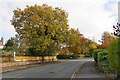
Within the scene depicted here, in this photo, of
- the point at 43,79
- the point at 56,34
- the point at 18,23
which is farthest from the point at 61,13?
the point at 43,79

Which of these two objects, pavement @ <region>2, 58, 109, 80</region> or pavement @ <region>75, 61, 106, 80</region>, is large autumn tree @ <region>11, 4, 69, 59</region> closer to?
pavement @ <region>2, 58, 109, 80</region>

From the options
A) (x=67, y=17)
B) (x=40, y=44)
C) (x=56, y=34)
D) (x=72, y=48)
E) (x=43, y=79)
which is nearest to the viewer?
(x=43, y=79)

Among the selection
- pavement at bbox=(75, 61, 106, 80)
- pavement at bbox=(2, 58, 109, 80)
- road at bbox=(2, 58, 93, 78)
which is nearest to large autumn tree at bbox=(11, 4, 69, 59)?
road at bbox=(2, 58, 93, 78)

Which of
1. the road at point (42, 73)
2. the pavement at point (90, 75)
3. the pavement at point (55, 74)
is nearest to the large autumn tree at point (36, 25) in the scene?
the road at point (42, 73)

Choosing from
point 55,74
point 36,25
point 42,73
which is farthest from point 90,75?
point 36,25

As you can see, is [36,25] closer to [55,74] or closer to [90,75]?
[55,74]

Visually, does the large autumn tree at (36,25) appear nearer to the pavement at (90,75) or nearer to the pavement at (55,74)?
the pavement at (55,74)

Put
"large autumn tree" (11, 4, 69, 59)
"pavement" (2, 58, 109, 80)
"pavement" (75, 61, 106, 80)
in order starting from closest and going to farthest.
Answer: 1. "pavement" (75, 61, 106, 80)
2. "pavement" (2, 58, 109, 80)
3. "large autumn tree" (11, 4, 69, 59)

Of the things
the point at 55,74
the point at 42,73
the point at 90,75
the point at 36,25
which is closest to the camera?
the point at 90,75

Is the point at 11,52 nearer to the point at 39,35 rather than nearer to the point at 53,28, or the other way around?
the point at 39,35

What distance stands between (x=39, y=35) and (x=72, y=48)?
92.5ft

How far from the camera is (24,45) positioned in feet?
93.0

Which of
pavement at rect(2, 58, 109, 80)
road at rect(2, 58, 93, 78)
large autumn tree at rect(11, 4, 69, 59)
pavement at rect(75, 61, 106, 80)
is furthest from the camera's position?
large autumn tree at rect(11, 4, 69, 59)

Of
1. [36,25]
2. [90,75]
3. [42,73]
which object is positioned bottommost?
[42,73]
